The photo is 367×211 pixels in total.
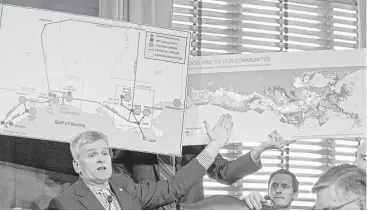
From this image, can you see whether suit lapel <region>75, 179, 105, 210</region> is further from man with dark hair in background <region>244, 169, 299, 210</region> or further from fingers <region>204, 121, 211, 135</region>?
man with dark hair in background <region>244, 169, 299, 210</region>

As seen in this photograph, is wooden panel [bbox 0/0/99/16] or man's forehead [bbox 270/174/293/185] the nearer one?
man's forehead [bbox 270/174/293/185]

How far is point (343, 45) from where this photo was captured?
4980mm

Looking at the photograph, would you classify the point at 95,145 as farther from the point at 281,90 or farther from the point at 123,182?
the point at 281,90

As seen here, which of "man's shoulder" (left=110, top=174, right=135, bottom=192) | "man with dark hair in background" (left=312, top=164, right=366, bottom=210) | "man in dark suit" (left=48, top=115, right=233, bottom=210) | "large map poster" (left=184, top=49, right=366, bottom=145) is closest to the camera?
"man with dark hair in background" (left=312, top=164, right=366, bottom=210)

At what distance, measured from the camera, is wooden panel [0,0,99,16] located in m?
4.22

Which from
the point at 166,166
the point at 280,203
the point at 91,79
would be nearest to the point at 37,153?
the point at 91,79

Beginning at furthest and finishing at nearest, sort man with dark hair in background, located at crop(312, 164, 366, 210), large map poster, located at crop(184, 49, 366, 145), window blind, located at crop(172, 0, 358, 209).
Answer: window blind, located at crop(172, 0, 358, 209), large map poster, located at crop(184, 49, 366, 145), man with dark hair in background, located at crop(312, 164, 366, 210)

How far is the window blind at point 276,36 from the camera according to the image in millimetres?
4602

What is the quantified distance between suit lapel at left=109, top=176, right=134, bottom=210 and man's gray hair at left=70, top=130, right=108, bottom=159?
8.0 inches

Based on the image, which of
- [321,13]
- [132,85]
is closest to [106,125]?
[132,85]

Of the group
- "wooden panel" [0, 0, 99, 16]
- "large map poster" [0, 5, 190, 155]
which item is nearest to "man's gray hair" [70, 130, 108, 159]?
"large map poster" [0, 5, 190, 155]

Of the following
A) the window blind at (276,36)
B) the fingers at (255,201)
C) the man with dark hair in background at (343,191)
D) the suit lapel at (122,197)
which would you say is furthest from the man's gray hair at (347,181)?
the window blind at (276,36)

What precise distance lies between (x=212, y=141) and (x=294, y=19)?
4.31ft

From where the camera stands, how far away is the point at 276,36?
4840 mm
